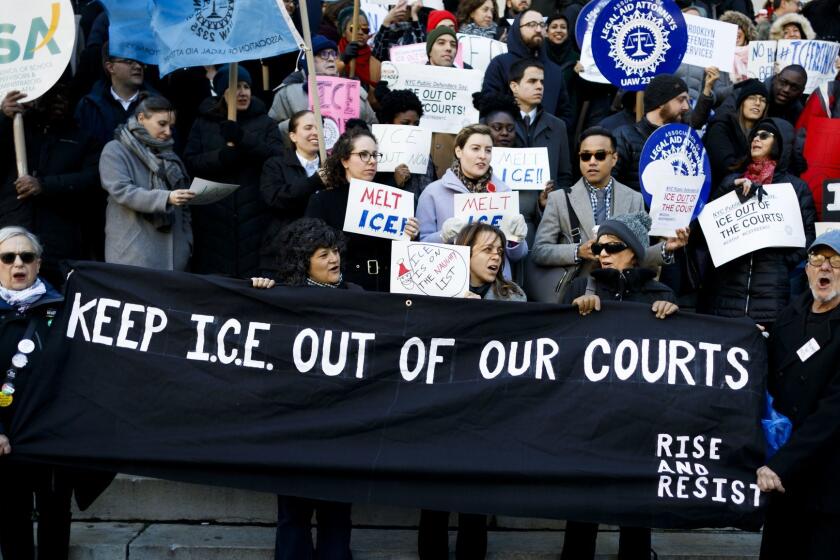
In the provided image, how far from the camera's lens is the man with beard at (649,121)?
9.70 m

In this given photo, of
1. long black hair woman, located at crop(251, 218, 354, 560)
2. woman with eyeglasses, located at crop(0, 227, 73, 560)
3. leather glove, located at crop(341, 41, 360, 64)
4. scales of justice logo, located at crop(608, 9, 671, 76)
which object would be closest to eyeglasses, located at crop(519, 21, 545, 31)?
scales of justice logo, located at crop(608, 9, 671, 76)

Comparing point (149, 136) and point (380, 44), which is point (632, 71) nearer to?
point (380, 44)

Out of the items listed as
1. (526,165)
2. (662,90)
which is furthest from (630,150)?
(526,165)

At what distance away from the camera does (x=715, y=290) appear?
9.66 meters

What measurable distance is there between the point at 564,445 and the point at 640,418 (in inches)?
15.5

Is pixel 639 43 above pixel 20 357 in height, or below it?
above

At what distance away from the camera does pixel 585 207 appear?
28.6 ft

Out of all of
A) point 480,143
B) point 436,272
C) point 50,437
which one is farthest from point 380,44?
point 50,437

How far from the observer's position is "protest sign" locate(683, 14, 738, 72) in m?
11.4

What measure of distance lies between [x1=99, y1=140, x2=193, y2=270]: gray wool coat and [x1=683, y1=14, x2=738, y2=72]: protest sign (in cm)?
464

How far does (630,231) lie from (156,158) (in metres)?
3.17

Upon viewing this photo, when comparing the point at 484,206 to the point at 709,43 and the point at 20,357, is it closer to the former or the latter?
the point at 20,357

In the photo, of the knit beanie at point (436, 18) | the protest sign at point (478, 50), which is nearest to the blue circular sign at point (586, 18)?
the protest sign at point (478, 50)

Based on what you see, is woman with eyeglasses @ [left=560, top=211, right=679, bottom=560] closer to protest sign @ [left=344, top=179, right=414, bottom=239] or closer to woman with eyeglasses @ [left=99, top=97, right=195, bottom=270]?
protest sign @ [left=344, top=179, right=414, bottom=239]
